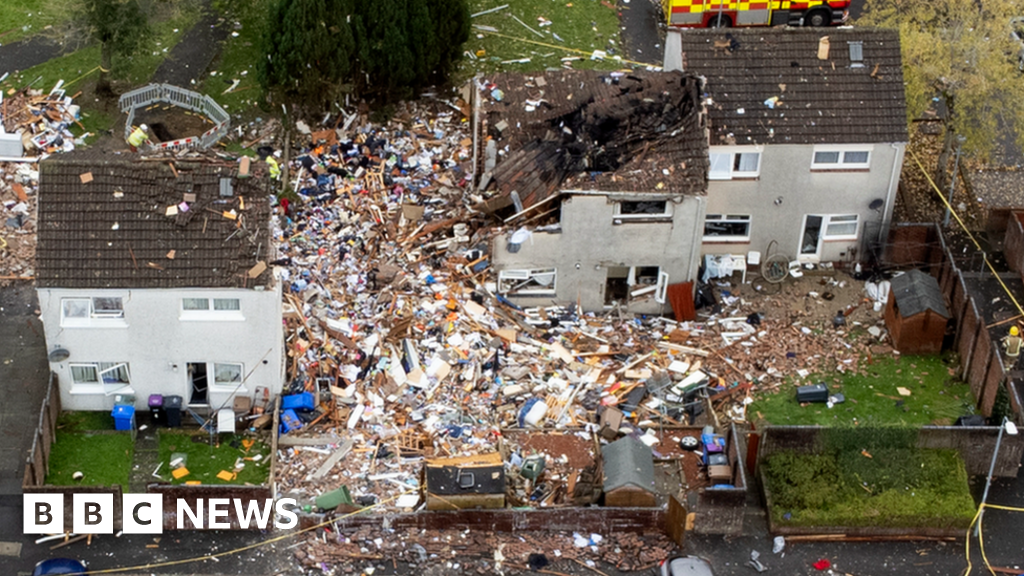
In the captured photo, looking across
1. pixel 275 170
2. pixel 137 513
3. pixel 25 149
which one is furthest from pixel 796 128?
pixel 25 149

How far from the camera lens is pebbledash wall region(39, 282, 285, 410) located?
108ft

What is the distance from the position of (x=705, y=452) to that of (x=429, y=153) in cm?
1443

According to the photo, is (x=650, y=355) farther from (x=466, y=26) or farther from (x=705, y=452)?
(x=466, y=26)

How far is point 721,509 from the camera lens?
3159 cm

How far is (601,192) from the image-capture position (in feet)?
120

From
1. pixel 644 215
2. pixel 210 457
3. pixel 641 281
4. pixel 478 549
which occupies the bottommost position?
pixel 478 549

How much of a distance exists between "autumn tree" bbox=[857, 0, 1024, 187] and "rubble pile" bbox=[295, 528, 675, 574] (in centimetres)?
1773

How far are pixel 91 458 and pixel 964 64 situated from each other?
26695mm

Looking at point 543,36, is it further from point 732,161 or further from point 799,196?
point 799,196

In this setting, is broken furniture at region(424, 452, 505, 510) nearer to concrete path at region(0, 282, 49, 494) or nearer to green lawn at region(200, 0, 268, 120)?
concrete path at region(0, 282, 49, 494)

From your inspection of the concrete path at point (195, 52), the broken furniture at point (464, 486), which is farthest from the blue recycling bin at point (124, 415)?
the concrete path at point (195, 52)

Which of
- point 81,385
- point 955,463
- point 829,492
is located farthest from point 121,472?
point 955,463

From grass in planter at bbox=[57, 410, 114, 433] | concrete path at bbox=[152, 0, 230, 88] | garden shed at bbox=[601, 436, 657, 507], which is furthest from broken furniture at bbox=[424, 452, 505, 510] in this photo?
concrete path at bbox=[152, 0, 230, 88]

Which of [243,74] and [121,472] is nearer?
[121,472]
